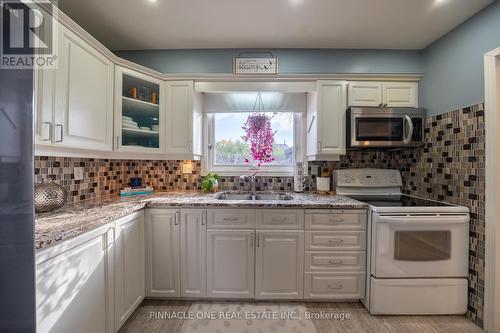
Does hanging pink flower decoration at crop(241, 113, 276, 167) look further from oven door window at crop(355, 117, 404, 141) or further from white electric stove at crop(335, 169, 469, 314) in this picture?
white electric stove at crop(335, 169, 469, 314)

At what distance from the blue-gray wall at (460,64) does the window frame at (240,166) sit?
127cm

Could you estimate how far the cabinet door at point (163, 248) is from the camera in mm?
1930

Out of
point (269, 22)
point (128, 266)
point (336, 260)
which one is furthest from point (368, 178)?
point (128, 266)

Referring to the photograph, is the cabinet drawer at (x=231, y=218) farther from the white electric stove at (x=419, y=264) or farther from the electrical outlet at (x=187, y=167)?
the white electric stove at (x=419, y=264)

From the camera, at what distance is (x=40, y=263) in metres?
0.97

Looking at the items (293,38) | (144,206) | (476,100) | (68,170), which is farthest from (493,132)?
(68,170)

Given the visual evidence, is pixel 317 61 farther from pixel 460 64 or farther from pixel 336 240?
pixel 336 240

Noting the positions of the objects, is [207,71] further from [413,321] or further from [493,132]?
[413,321]

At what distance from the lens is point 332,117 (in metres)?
2.30

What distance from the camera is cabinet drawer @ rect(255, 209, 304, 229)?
192 centimetres

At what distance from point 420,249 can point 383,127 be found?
1139 mm

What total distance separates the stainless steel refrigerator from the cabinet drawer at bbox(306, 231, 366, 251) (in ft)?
5.72

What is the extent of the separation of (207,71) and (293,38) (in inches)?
37.5

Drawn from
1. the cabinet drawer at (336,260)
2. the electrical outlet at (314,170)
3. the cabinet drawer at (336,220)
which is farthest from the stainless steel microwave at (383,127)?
the cabinet drawer at (336,260)
